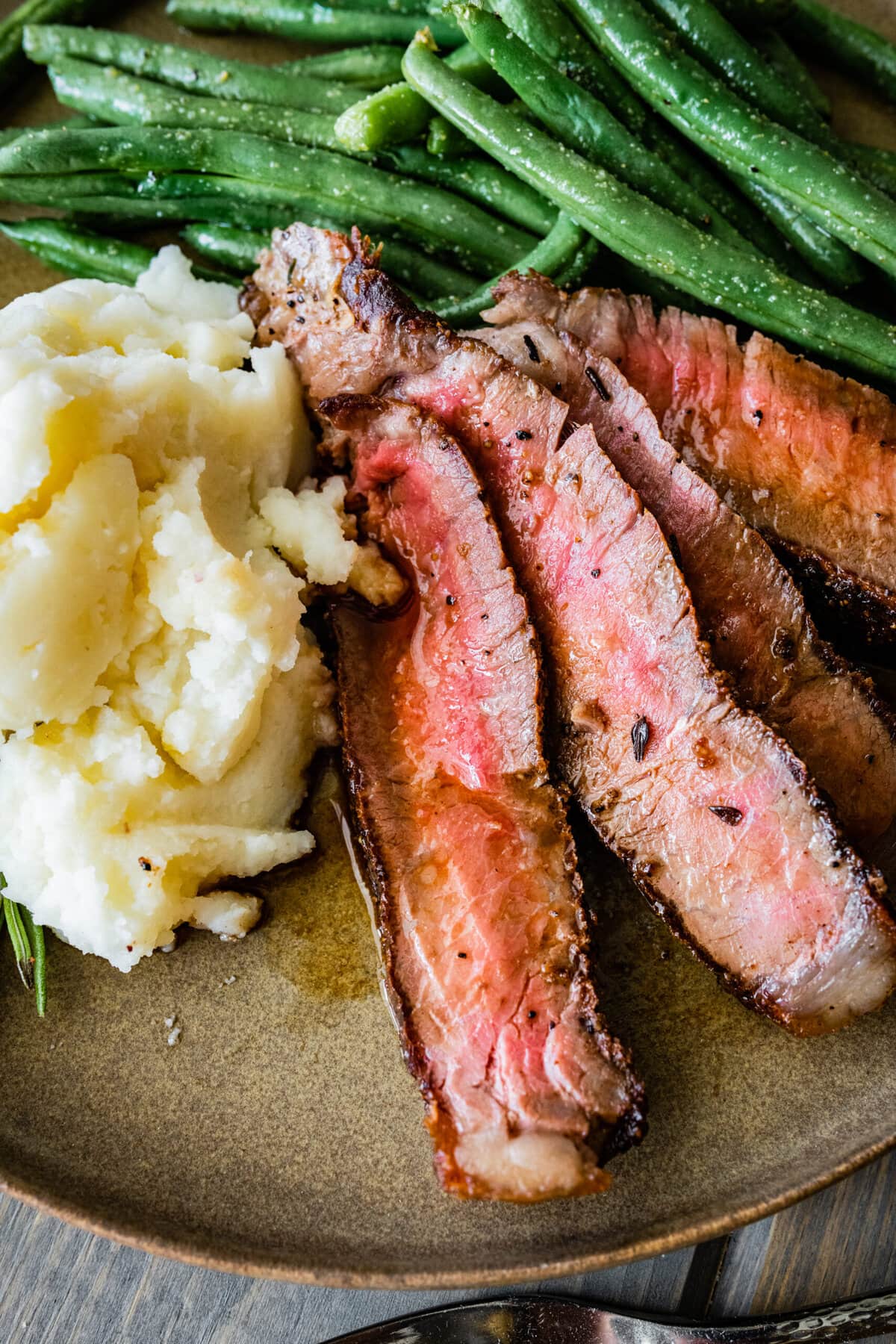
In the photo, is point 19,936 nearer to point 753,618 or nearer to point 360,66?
point 753,618

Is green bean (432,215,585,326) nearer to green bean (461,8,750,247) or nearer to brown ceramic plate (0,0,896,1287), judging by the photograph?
green bean (461,8,750,247)

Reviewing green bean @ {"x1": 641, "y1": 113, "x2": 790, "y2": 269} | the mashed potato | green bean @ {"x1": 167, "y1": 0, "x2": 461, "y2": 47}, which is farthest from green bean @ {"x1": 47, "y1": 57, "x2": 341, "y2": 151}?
green bean @ {"x1": 641, "y1": 113, "x2": 790, "y2": 269}

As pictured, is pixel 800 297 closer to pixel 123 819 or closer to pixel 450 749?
pixel 450 749

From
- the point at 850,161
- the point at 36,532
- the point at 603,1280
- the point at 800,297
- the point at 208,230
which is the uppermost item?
the point at 850,161

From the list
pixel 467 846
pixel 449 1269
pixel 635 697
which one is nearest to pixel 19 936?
pixel 467 846

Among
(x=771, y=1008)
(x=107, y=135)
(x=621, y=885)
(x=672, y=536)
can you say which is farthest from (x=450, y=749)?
(x=107, y=135)
